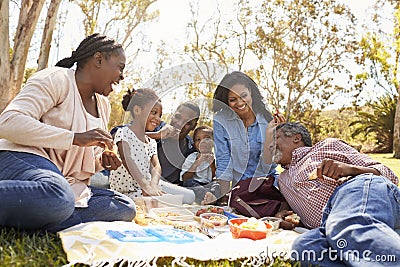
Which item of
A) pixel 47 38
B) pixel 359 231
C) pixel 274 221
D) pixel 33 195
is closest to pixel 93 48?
pixel 33 195

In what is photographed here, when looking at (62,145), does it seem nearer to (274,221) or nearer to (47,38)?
(274,221)

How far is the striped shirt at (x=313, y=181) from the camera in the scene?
2.37 metres

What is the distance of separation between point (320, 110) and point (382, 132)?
2203 millimetres

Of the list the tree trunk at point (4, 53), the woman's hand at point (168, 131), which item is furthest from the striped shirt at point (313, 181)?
the tree trunk at point (4, 53)

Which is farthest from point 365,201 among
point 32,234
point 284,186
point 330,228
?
point 32,234

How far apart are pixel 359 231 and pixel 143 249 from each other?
0.88 m

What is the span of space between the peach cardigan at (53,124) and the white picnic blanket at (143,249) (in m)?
0.35

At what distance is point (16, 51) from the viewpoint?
5.77 metres

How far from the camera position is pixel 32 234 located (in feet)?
6.51

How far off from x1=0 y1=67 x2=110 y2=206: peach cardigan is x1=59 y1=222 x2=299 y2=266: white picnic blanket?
0.35 m

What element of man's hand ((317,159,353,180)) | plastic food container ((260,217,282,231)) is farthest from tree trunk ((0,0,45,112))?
man's hand ((317,159,353,180))

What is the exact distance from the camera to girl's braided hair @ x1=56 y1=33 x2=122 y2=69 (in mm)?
2428

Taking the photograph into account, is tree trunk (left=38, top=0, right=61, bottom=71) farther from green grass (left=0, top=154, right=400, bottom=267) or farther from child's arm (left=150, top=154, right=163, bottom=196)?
green grass (left=0, top=154, right=400, bottom=267)

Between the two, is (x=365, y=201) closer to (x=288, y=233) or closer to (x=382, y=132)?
(x=288, y=233)
